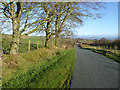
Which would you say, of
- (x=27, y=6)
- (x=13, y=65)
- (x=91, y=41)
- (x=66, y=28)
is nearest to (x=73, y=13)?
(x=66, y=28)

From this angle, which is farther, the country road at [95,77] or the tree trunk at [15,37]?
the tree trunk at [15,37]

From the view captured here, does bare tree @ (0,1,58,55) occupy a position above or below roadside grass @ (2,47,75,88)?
above

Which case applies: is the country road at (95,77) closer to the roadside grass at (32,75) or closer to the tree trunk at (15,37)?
the roadside grass at (32,75)

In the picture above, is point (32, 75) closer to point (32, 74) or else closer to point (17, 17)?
point (32, 74)

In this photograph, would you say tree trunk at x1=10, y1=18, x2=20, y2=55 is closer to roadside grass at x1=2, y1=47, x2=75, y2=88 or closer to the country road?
roadside grass at x1=2, y1=47, x2=75, y2=88

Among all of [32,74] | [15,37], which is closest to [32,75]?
[32,74]

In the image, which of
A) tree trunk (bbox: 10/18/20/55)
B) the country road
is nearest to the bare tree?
tree trunk (bbox: 10/18/20/55)

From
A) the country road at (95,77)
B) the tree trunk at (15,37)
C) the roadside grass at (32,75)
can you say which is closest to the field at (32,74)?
the roadside grass at (32,75)

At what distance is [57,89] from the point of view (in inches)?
137

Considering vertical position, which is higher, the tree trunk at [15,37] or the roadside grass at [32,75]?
the tree trunk at [15,37]

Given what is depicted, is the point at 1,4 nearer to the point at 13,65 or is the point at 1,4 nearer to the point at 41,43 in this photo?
the point at 13,65

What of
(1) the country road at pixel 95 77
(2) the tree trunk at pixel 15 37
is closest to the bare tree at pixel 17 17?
(2) the tree trunk at pixel 15 37

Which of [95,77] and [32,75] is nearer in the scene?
[95,77]

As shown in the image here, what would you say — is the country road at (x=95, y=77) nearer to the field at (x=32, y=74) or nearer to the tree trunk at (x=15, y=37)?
the field at (x=32, y=74)
